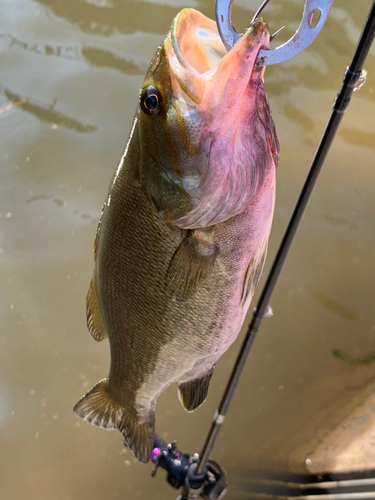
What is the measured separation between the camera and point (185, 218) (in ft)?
2.09

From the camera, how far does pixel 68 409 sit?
1708 millimetres

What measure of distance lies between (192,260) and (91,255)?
1.45 metres

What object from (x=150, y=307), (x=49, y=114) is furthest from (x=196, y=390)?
(x=49, y=114)

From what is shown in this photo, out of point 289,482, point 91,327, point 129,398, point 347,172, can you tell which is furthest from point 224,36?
point 347,172

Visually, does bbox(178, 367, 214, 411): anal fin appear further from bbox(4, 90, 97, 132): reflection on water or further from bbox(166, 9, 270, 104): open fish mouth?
bbox(4, 90, 97, 132): reflection on water

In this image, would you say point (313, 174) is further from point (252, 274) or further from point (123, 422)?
point (123, 422)

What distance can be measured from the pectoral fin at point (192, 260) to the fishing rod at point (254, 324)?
190 mm

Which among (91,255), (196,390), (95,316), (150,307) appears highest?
(150,307)

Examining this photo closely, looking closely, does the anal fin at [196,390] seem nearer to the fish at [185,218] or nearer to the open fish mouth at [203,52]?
the fish at [185,218]

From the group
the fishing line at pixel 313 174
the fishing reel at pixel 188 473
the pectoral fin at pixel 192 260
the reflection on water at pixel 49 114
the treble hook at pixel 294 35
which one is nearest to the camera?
the treble hook at pixel 294 35

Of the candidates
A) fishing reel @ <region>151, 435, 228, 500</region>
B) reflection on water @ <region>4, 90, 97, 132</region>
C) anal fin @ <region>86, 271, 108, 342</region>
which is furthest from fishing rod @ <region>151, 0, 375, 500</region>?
reflection on water @ <region>4, 90, 97, 132</region>

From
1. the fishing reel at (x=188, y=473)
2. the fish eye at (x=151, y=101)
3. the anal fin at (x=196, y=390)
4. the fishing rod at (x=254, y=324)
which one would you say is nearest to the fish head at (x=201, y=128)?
the fish eye at (x=151, y=101)

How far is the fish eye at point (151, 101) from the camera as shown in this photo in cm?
57

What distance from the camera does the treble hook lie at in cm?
43
